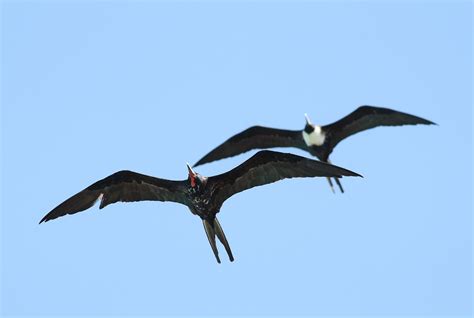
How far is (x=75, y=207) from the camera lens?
10711mm

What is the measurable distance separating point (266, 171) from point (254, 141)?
3690mm

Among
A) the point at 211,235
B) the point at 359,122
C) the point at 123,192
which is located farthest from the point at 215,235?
the point at 359,122

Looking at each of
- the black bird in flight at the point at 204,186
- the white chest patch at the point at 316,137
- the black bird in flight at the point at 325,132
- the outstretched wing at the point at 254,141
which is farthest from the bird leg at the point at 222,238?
the outstretched wing at the point at 254,141

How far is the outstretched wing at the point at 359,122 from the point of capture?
44.3 ft

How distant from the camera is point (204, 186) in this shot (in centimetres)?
1063

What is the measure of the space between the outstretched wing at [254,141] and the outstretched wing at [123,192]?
10.5 ft

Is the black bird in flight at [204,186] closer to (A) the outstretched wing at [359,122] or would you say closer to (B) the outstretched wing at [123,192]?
(B) the outstretched wing at [123,192]

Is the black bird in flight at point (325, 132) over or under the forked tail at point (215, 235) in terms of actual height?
over

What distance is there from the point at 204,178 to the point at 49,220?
1.93 meters

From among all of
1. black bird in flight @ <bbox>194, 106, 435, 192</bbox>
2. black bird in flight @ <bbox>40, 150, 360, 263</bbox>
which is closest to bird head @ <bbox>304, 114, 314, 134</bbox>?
black bird in flight @ <bbox>194, 106, 435, 192</bbox>

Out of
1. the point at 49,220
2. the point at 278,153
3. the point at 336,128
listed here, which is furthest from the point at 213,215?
the point at 336,128

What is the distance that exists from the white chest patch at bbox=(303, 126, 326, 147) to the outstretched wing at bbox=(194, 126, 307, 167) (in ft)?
1.08

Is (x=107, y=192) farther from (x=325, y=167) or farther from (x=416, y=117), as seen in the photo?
(x=416, y=117)

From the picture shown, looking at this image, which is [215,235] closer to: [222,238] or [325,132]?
[222,238]
